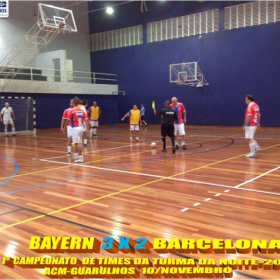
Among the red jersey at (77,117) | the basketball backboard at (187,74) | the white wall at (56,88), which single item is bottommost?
the red jersey at (77,117)

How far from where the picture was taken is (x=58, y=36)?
26.5 m

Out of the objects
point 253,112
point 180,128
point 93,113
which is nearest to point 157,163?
point 253,112

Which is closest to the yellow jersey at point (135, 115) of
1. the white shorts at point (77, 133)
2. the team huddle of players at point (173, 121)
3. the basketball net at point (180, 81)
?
the team huddle of players at point (173, 121)

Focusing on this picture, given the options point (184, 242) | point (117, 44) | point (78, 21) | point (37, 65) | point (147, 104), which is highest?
point (78, 21)

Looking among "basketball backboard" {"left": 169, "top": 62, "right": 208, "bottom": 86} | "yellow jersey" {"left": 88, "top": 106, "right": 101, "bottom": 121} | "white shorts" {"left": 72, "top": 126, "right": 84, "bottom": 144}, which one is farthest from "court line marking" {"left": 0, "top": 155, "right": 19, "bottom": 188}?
"basketball backboard" {"left": 169, "top": 62, "right": 208, "bottom": 86}

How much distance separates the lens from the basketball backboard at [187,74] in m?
22.7

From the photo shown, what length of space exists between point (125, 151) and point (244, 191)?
590 cm

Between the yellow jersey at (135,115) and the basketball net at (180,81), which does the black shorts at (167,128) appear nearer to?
the yellow jersey at (135,115)

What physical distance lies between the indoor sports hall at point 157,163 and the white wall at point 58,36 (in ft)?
0.36

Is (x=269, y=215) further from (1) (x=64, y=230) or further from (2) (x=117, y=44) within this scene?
(2) (x=117, y=44)

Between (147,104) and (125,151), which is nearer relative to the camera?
(125,151)

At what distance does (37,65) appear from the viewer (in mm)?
25391

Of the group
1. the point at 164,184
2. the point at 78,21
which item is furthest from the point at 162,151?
the point at 78,21

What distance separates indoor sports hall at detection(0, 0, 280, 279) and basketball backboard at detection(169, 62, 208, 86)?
0.07 meters
